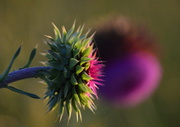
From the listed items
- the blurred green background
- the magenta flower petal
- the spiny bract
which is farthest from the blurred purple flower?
the spiny bract

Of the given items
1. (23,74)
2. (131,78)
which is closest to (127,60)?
(131,78)

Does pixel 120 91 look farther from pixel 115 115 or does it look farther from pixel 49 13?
pixel 49 13

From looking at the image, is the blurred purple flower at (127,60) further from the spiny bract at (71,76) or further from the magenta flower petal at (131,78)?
the spiny bract at (71,76)

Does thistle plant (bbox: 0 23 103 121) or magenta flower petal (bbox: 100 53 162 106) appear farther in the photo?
magenta flower petal (bbox: 100 53 162 106)

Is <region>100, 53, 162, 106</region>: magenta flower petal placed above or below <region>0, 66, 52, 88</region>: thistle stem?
below

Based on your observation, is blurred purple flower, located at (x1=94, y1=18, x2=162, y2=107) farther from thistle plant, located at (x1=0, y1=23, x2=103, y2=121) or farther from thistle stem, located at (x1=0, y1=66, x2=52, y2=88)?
thistle stem, located at (x1=0, y1=66, x2=52, y2=88)
